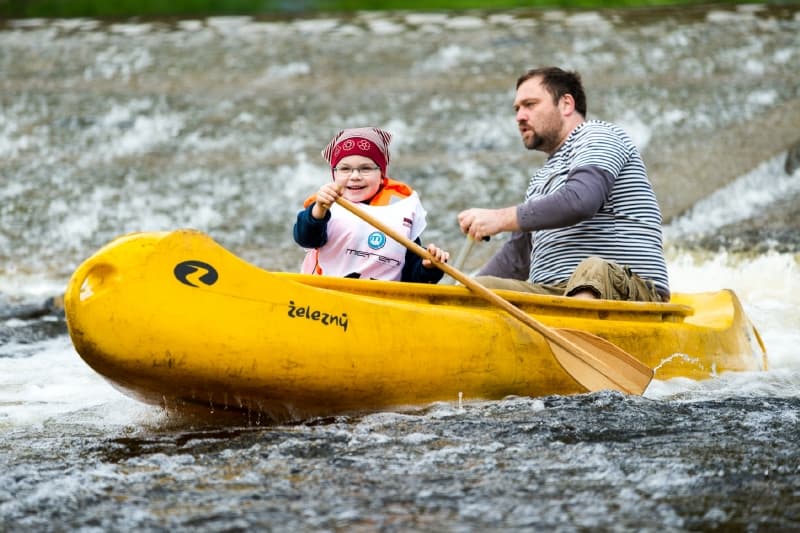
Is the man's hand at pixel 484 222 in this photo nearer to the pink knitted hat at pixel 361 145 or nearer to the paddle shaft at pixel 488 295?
the paddle shaft at pixel 488 295

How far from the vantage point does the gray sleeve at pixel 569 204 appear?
14.9 ft

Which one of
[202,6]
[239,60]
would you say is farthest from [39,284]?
[202,6]

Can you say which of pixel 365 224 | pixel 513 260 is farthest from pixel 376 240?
pixel 513 260

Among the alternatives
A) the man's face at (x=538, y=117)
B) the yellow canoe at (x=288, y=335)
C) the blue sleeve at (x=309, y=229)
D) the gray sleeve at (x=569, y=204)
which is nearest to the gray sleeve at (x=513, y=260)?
the man's face at (x=538, y=117)

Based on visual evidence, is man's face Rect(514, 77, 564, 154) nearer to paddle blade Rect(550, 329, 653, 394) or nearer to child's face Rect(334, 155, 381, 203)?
child's face Rect(334, 155, 381, 203)

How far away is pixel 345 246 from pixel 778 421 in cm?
168

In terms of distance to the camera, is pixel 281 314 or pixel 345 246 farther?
pixel 345 246

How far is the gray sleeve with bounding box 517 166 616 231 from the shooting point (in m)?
4.55

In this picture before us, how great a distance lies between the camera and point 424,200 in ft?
34.1

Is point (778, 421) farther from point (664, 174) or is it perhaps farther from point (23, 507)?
point (664, 174)

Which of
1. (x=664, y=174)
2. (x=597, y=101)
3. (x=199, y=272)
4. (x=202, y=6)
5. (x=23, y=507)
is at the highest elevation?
(x=202, y=6)

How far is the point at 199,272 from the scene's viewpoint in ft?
12.2

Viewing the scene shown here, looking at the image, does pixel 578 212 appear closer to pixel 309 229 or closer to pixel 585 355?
pixel 585 355

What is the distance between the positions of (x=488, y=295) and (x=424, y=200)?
620 cm
